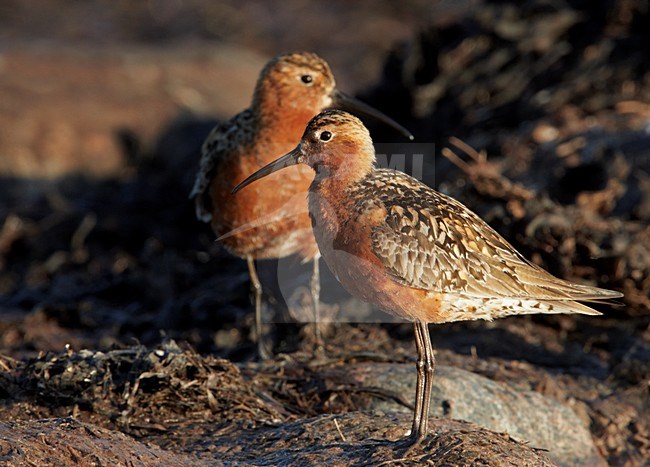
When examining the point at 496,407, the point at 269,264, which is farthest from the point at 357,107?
the point at 496,407

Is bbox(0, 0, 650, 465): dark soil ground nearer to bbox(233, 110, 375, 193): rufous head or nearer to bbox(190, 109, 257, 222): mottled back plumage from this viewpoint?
bbox(190, 109, 257, 222): mottled back plumage

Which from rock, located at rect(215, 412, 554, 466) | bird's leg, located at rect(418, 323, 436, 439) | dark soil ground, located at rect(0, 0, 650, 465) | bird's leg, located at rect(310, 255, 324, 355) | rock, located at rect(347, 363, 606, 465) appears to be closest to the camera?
rock, located at rect(215, 412, 554, 466)

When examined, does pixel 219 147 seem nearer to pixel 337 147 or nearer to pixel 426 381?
pixel 337 147

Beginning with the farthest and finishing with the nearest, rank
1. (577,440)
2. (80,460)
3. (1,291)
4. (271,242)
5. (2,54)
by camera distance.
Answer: (2,54) → (1,291) → (271,242) → (577,440) → (80,460)

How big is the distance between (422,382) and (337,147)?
1.48 meters

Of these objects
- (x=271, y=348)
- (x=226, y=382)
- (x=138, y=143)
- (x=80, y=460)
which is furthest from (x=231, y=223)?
(x=138, y=143)

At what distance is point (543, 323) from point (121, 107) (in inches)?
320

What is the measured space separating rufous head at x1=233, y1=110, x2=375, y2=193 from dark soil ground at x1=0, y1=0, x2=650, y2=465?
1467 millimetres

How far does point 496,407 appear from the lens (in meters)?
6.85

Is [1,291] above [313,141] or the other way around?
the other way around

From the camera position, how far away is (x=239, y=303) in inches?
386

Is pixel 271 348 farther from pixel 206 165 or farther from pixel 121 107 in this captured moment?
pixel 121 107

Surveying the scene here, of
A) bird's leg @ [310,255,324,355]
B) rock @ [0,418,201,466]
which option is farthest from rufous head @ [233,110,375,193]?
bird's leg @ [310,255,324,355]

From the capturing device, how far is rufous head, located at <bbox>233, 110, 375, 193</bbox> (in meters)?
5.97
